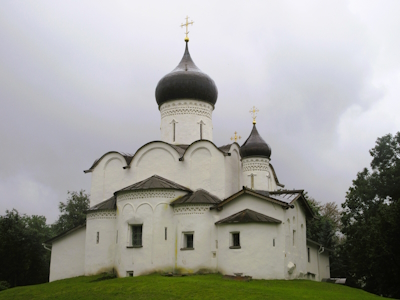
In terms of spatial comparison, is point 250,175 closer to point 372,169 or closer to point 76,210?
point 372,169

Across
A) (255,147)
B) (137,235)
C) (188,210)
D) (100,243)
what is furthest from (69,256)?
(255,147)

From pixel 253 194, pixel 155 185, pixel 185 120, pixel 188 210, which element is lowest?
pixel 188 210

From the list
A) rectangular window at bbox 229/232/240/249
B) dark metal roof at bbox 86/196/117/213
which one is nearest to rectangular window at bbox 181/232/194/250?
rectangular window at bbox 229/232/240/249

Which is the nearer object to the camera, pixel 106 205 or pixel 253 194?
pixel 253 194

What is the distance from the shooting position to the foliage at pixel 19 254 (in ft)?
86.0

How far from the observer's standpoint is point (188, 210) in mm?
18625

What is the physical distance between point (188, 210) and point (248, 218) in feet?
8.29

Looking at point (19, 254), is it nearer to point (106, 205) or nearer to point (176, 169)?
point (106, 205)

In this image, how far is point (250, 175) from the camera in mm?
21094

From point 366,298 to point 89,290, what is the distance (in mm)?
8143

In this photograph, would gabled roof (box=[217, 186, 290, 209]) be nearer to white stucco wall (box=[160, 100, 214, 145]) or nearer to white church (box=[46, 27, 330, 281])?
white church (box=[46, 27, 330, 281])

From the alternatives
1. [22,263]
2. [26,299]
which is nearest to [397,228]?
[26,299]

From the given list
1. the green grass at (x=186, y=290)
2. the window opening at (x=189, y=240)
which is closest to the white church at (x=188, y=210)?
the window opening at (x=189, y=240)

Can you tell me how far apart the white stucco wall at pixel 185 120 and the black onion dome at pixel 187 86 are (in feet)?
0.94
